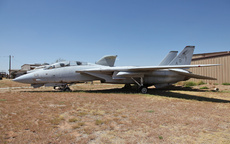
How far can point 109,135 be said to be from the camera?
3.83 m

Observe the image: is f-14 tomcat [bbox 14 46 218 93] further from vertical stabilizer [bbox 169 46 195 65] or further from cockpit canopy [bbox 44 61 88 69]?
vertical stabilizer [bbox 169 46 195 65]

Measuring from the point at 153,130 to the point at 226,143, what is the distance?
64.3 inches

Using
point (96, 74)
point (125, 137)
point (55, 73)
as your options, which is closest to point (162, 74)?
point (96, 74)

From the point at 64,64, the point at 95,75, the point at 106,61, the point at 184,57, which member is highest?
the point at 184,57

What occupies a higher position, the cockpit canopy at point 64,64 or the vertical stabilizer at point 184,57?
the vertical stabilizer at point 184,57

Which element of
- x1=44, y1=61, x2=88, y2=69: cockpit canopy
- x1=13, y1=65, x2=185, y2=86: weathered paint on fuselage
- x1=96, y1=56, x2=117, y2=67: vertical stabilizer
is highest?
x1=96, y1=56, x2=117, y2=67: vertical stabilizer

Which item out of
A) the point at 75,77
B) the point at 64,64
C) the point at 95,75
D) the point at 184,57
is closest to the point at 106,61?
the point at 95,75

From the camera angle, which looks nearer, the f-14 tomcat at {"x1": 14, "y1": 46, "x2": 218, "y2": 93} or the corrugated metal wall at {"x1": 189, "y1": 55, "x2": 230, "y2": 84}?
the f-14 tomcat at {"x1": 14, "y1": 46, "x2": 218, "y2": 93}

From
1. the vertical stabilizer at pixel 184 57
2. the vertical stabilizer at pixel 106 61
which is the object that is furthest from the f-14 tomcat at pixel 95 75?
the vertical stabilizer at pixel 106 61

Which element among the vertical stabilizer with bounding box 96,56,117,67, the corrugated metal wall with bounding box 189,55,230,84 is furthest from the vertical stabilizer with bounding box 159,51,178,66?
the corrugated metal wall with bounding box 189,55,230,84

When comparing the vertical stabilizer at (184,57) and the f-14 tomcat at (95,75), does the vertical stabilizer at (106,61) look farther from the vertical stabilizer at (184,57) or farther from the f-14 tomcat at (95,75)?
the vertical stabilizer at (184,57)

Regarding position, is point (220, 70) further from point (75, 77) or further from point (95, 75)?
point (75, 77)

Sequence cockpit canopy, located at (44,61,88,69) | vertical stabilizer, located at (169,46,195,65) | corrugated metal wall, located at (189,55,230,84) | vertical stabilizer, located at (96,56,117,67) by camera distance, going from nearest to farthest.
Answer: cockpit canopy, located at (44,61,88,69) → vertical stabilizer, located at (169,46,195,65) → vertical stabilizer, located at (96,56,117,67) → corrugated metal wall, located at (189,55,230,84)

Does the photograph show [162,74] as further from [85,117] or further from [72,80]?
[85,117]
